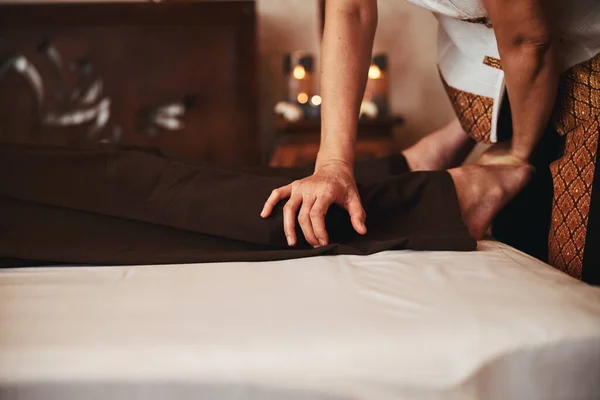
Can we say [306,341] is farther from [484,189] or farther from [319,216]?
[484,189]

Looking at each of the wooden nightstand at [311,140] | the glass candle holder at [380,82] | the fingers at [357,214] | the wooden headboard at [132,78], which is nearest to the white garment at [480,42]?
the fingers at [357,214]

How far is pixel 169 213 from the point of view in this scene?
0.92m

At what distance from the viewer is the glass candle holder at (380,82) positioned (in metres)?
2.73

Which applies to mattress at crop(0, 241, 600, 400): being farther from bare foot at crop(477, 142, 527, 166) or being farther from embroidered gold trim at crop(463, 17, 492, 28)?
embroidered gold trim at crop(463, 17, 492, 28)

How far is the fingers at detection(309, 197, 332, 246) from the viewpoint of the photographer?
85cm

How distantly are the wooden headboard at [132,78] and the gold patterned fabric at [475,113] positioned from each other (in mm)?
1423

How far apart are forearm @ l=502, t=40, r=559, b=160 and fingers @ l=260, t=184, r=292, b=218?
1.61ft

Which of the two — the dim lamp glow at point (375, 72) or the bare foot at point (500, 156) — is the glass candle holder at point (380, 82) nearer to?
the dim lamp glow at point (375, 72)

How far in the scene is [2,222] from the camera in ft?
3.03

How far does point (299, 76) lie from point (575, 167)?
1900mm

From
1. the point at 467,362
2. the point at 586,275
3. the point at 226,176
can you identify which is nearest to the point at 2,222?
the point at 226,176

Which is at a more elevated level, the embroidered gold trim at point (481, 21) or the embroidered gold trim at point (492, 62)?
the embroidered gold trim at point (481, 21)

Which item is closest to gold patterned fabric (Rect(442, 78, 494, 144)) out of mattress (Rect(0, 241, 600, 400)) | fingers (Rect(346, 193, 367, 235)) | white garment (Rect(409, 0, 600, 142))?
white garment (Rect(409, 0, 600, 142))

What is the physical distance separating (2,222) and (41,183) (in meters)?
0.08
